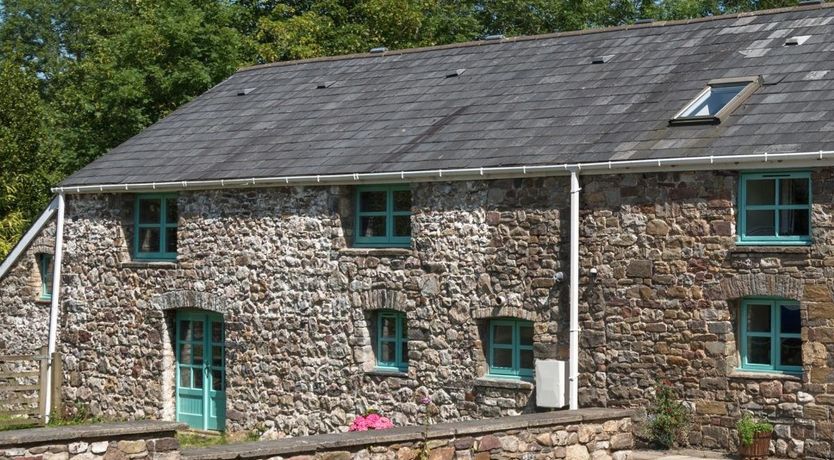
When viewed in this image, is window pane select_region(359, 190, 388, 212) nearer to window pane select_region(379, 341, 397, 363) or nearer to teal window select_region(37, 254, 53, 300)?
window pane select_region(379, 341, 397, 363)

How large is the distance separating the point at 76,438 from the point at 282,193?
33.1 feet

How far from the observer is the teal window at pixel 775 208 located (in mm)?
16625

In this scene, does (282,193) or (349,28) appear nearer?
(282,193)

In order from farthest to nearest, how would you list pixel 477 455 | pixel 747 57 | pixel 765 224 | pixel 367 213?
pixel 367 213, pixel 747 57, pixel 765 224, pixel 477 455

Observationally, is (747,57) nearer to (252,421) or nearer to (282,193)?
(282,193)

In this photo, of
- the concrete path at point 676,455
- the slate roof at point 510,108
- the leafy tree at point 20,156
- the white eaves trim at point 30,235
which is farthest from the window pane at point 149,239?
the concrete path at point 676,455

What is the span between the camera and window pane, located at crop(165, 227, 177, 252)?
75.3 feet

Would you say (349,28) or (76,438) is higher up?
(349,28)

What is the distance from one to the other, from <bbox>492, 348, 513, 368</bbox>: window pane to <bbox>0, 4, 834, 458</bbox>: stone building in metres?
0.05

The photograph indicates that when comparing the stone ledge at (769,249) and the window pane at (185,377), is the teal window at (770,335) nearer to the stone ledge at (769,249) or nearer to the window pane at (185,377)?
the stone ledge at (769,249)

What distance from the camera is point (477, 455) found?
44.9ft

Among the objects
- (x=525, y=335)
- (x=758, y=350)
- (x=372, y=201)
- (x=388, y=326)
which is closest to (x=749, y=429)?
(x=758, y=350)

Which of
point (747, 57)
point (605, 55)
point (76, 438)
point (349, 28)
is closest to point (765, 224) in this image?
point (747, 57)

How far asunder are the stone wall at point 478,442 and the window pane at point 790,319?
2.39 metres
